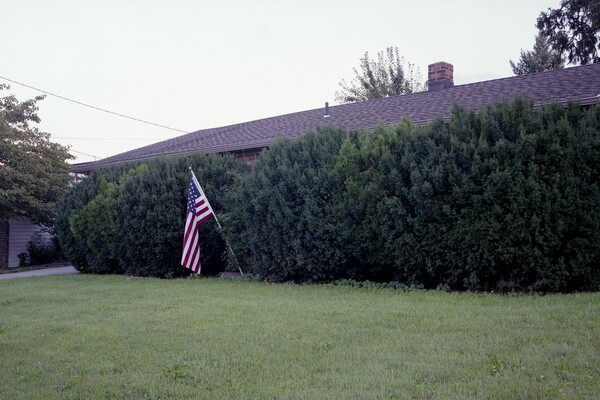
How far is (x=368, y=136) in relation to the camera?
11.8 m

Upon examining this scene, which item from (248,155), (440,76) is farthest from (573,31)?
(248,155)

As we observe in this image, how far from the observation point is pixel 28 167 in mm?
23438

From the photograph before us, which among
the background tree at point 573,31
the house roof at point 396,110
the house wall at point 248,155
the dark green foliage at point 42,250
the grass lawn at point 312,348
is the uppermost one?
the background tree at point 573,31

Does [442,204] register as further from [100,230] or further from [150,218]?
[100,230]

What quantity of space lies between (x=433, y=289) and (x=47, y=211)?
17.9 m

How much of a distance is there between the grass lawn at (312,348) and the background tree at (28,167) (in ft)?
46.1

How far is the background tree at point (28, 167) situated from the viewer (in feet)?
74.6

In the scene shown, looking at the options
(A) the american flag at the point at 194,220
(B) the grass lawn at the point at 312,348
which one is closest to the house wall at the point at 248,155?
(A) the american flag at the point at 194,220

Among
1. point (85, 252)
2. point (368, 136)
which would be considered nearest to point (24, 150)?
point (85, 252)

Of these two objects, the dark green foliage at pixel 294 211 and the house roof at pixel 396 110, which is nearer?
→ the dark green foliage at pixel 294 211

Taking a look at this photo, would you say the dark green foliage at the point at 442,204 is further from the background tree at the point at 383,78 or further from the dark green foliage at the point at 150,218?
the background tree at the point at 383,78

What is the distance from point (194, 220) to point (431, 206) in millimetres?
6326

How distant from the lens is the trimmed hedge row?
9305 mm

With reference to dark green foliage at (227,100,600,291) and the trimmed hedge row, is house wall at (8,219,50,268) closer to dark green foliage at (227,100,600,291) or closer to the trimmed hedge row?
the trimmed hedge row
